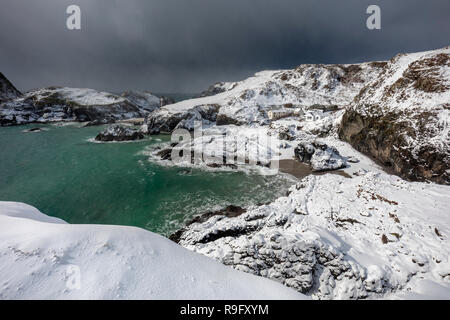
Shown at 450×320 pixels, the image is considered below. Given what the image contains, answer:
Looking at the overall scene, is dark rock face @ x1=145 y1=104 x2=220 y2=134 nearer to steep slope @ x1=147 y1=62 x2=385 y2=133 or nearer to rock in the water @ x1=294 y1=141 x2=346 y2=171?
steep slope @ x1=147 y1=62 x2=385 y2=133

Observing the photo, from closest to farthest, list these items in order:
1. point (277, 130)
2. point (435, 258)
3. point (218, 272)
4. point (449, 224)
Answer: point (218, 272) < point (435, 258) < point (449, 224) < point (277, 130)

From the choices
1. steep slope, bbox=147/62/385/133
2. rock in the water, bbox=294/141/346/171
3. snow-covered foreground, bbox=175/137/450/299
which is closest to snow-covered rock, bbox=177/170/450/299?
snow-covered foreground, bbox=175/137/450/299

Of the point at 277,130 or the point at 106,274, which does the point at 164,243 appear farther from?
the point at 277,130

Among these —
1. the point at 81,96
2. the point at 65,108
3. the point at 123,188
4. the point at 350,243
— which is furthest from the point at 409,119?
the point at 81,96

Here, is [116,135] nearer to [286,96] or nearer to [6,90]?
[286,96]

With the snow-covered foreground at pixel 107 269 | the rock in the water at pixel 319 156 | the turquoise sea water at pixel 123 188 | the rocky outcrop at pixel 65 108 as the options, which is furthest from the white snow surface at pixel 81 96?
the snow-covered foreground at pixel 107 269

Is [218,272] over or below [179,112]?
below
